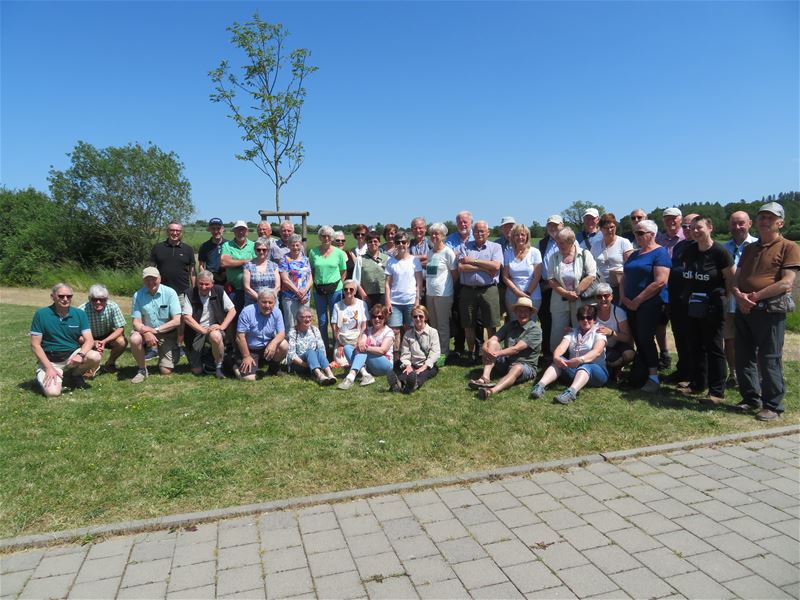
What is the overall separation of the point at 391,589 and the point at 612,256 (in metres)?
5.24

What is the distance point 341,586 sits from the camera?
287 cm

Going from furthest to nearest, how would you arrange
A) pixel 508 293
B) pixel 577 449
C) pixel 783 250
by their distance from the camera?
pixel 508 293 → pixel 783 250 → pixel 577 449

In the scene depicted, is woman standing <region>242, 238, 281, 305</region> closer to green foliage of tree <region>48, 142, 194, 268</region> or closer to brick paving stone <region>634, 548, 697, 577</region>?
brick paving stone <region>634, 548, 697, 577</region>

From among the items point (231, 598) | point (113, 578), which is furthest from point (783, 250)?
point (113, 578)

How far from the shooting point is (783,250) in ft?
17.2

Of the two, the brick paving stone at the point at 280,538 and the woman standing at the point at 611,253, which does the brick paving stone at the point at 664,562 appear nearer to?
the brick paving stone at the point at 280,538

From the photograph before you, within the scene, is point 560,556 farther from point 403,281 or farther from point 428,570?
point 403,281

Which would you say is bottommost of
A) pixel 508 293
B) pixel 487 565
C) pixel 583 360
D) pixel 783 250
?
pixel 487 565

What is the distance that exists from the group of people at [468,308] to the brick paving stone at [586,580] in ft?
9.38

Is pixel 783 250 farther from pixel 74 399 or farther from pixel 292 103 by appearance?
pixel 292 103

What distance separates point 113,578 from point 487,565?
81.4 inches

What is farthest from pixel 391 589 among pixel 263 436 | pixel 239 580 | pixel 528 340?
pixel 528 340

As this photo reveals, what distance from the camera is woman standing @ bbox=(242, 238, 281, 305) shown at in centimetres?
717

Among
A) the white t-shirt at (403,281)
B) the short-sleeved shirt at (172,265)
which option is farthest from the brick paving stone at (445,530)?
the short-sleeved shirt at (172,265)
